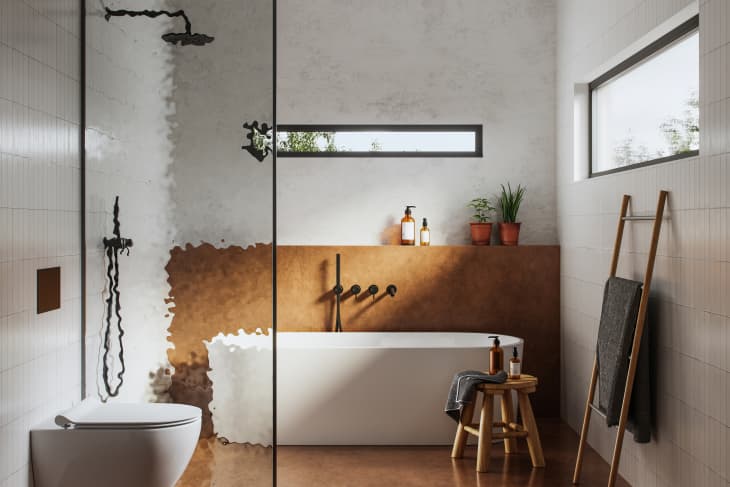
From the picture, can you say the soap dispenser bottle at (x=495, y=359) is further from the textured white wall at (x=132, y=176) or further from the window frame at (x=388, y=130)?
the textured white wall at (x=132, y=176)

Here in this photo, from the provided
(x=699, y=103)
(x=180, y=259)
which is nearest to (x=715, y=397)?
(x=699, y=103)

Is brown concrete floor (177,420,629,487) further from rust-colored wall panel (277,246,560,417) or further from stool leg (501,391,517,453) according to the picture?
rust-colored wall panel (277,246,560,417)

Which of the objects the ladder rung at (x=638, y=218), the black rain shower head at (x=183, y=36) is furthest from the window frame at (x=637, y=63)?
the black rain shower head at (x=183, y=36)

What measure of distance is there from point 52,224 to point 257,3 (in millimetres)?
1212

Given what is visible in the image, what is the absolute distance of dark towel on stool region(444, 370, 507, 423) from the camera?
157 inches

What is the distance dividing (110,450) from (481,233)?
3208 millimetres

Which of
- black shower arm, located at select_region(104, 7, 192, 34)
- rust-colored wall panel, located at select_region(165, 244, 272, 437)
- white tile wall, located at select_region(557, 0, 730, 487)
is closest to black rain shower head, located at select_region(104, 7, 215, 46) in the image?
black shower arm, located at select_region(104, 7, 192, 34)

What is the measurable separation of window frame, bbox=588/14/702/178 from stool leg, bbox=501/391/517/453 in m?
1.50

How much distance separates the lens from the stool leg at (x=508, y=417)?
13.7 ft

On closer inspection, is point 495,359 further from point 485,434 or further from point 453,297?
point 453,297

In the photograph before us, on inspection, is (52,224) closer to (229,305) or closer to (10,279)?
(10,279)

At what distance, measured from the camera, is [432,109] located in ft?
17.4

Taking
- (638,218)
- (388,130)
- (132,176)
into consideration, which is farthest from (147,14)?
(388,130)

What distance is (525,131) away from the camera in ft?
17.4
